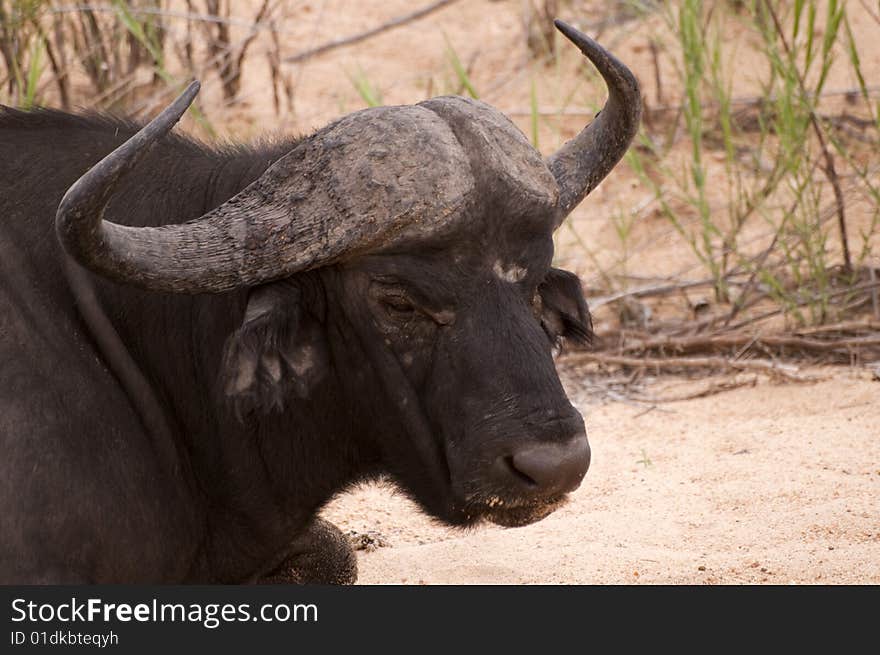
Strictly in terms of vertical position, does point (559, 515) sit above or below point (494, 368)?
below

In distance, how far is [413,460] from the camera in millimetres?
4102

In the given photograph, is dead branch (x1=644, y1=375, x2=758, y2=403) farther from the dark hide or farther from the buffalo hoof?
the dark hide

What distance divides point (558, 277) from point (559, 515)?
5.24ft

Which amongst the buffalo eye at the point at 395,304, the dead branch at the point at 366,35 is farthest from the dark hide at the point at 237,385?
the dead branch at the point at 366,35

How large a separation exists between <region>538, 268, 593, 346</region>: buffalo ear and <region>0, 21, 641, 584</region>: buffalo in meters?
0.06

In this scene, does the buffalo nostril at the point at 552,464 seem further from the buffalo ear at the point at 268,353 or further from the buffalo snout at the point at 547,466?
the buffalo ear at the point at 268,353

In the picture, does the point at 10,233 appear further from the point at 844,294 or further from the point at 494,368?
the point at 844,294

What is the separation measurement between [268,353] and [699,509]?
2376mm

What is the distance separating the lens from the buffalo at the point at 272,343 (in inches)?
148

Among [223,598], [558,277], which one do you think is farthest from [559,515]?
[223,598]

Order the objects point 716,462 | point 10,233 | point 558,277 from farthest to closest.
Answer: point 716,462
point 558,277
point 10,233

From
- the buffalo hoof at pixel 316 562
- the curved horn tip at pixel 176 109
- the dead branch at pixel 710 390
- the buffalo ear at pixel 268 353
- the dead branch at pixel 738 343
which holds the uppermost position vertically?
the curved horn tip at pixel 176 109

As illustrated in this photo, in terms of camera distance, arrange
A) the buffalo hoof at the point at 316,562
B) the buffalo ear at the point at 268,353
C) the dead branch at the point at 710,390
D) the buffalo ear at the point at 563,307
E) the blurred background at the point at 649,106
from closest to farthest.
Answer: the buffalo ear at the point at 268,353 → the buffalo ear at the point at 563,307 → the buffalo hoof at the point at 316,562 → the dead branch at the point at 710,390 → the blurred background at the point at 649,106

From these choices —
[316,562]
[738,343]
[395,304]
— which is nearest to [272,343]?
[395,304]
